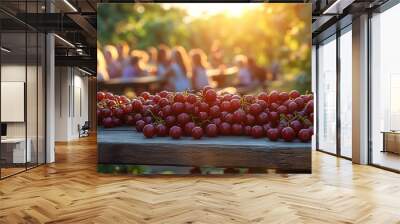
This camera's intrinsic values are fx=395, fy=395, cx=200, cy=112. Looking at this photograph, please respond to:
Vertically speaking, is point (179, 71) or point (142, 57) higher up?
point (142, 57)

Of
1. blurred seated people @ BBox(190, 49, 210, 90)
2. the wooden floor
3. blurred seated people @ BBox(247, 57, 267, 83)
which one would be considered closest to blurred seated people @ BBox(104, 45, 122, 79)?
blurred seated people @ BBox(190, 49, 210, 90)

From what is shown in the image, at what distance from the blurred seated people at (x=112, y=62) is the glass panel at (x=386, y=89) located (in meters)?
4.34

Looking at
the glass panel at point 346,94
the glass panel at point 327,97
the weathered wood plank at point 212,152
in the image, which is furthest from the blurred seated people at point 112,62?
the glass panel at point 327,97

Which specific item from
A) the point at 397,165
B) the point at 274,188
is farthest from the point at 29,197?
the point at 397,165

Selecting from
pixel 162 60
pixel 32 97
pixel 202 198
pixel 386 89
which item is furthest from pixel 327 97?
pixel 32 97

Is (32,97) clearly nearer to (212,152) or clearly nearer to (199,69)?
(199,69)

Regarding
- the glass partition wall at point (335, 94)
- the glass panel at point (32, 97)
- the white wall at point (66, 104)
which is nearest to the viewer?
the glass panel at point (32, 97)

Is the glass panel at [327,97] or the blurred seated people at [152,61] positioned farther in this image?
the glass panel at [327,97]

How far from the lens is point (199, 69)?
5703mm

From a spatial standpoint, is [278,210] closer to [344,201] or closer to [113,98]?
[344,201]

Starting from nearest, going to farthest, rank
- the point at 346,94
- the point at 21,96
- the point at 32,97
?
the point at 21,96 → the point at 32,97 → the point at 346,94

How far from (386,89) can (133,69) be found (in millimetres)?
4180

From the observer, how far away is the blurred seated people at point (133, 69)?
575cm

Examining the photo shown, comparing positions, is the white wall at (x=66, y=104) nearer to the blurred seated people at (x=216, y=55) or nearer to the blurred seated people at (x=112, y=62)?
the blurred seated people at (x=112, y=62)
